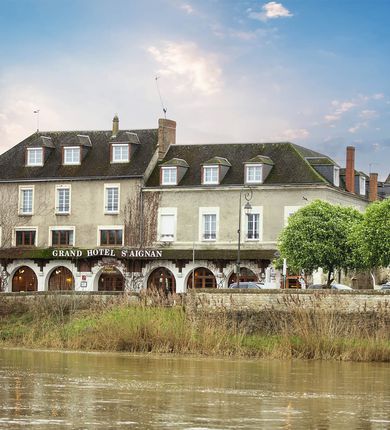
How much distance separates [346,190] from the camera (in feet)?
228

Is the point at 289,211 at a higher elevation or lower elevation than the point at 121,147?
lower

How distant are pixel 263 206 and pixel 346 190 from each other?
6763 millimetres

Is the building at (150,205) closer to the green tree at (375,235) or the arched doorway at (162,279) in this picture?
the arched doorway at (162,279)

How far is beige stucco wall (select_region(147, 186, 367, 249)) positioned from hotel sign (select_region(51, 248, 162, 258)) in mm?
1682

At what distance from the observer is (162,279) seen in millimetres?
68000

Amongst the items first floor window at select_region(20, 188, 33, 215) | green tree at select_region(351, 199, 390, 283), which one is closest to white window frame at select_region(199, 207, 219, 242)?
first floor window at select_region(20, 188, 33, 215)

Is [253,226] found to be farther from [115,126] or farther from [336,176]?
[115,126]

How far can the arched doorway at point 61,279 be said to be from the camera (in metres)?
69.4

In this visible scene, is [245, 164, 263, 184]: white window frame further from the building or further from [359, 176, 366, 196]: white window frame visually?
[359, 176, 366, 196]: white window frame

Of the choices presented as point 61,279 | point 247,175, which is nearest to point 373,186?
point 247,175

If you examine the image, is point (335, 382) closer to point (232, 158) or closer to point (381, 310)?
point (381, 310)

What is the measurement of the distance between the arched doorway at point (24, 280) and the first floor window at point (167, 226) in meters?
8.69

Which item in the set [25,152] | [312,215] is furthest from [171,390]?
[25,152]

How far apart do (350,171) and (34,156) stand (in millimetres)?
20144
